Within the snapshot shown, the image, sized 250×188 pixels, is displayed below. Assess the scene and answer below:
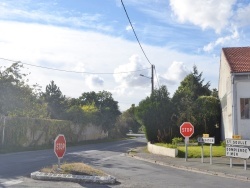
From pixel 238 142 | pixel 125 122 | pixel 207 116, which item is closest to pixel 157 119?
pixel 207 116

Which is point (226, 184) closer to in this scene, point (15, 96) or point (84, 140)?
point (15, 96)

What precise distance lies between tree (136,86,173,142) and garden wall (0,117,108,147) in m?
9.39

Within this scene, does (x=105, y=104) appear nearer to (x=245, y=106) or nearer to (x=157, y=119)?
(x=157, y=119)

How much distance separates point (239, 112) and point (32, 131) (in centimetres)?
1856

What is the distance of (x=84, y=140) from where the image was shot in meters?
50.2

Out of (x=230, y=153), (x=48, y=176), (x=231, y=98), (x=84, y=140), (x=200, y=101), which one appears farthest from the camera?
(x=84, y=140)

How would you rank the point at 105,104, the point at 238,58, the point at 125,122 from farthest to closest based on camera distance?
the point at 125,122, the point at 105,104, the point at 238,58

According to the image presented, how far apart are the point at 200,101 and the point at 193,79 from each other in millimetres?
14992

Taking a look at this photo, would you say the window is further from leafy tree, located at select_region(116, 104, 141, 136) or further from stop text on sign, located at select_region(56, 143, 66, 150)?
leafy tree, located at select_region(116, 104, 141, 136)

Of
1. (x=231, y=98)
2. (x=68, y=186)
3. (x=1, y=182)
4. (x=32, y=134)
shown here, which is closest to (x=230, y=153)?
(x=231, y=98)

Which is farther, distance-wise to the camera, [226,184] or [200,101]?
[200,101]

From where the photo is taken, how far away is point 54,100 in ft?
192

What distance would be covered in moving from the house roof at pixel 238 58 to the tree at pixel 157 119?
7.71m

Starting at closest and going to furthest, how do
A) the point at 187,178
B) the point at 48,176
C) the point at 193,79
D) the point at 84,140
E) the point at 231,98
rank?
the point at 48,176 < the point at 187,178 < the point at 231,98 < the point at 193,79 < the point at 84,140
